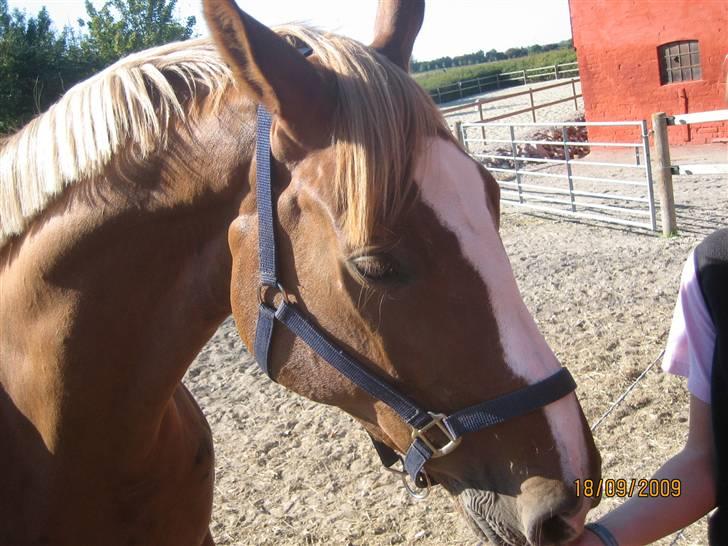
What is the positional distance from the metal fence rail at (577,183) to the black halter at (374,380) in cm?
585

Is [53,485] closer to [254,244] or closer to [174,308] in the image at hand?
[174,308]

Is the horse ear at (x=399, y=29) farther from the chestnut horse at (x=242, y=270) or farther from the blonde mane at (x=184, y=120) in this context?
the blonde mane at (x=184, y=120)

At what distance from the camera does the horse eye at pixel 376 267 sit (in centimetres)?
136

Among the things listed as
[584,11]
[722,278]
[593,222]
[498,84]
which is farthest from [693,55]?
[498,84]

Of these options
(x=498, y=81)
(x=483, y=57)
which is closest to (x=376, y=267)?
(x=498, y=81)

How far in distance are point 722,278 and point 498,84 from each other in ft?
145

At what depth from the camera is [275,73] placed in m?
1.32

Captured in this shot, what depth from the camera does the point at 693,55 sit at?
13.2m

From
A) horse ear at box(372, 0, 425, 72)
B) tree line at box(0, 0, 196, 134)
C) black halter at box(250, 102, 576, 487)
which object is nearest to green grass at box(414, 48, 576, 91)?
tree line at box(0, 0, 196, 134)

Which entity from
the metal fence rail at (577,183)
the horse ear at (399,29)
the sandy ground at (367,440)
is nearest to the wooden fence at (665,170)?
the metal fence rail at (577,183)

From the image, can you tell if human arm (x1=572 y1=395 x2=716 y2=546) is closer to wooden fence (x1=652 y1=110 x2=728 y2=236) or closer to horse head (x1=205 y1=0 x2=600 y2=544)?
horse head (x1=205 y1=0 x2=600 y2=544)

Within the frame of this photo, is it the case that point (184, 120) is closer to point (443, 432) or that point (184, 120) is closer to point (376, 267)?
point (376, 267)

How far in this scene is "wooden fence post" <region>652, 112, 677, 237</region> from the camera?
291 inches

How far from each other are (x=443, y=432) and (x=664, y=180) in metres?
7.07
